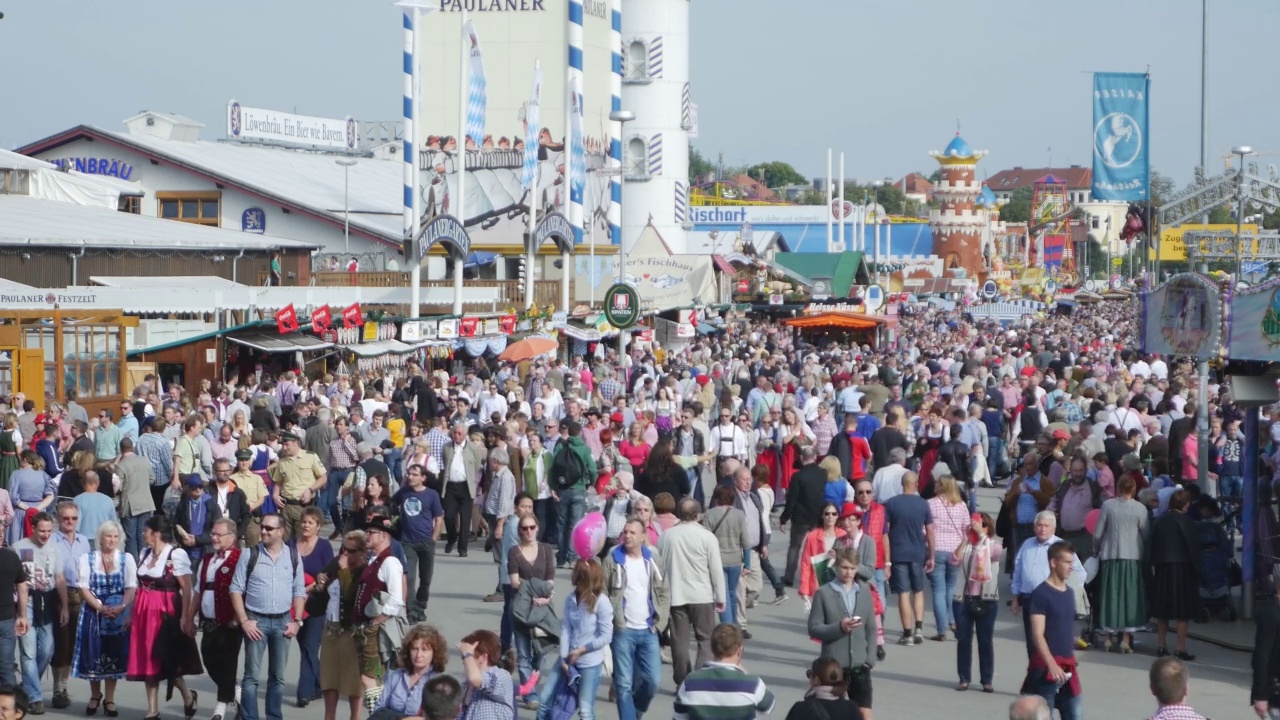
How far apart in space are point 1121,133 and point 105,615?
17244mm

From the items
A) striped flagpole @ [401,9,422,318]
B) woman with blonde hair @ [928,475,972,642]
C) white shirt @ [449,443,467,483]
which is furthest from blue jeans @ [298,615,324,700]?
striped flagpole @ [401,9,422,318]

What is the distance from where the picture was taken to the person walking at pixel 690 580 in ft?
33.7

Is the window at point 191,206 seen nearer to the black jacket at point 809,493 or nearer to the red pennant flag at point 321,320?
the red pennant flag at point 321,320

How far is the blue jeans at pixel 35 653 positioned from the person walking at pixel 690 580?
12.5 feet

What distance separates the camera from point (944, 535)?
12.2 m

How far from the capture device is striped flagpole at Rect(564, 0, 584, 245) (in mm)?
43531

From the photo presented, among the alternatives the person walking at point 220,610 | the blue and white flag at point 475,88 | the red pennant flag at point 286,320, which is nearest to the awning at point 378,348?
the red pennant flag at point 286,320

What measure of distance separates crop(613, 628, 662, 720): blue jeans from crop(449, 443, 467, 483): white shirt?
598 centimetres

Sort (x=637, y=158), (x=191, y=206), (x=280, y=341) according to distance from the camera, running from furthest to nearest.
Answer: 1. (x=637, y=158)
2. (x=191, y=206)
3. (x=280, y=341)

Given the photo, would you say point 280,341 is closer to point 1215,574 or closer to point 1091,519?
point 1091,519

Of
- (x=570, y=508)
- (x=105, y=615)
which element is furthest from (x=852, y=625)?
(x=570, y=508)

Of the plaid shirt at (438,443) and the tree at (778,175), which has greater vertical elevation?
the tree at (778,175)

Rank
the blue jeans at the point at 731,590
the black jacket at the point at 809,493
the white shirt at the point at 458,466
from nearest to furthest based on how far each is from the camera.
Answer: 1. the blue jeans at the point at 731,590
2. the black jacket at the point at 809,493
3. the white shirt at the point at 458,466

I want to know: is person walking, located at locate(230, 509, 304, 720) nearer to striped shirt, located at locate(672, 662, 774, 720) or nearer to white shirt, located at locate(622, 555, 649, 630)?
white shirt, located at locate(622, 555, 649, 630)
